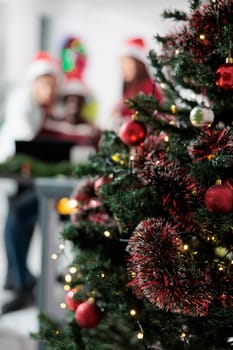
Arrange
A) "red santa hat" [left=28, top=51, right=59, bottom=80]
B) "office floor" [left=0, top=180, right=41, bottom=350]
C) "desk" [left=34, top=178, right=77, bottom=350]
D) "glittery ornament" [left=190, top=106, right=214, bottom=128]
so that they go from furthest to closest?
1. "red santa hat" [left=28, top=51, right=59, bottom=80]
2. "office floor" [left=0, top=180, right=41, bottom=350]
3. "desk" [left=34, top=178, right=77, bottom=350]
4. "glittery ornament" [left=190, top=106, right=214, bottom=128]

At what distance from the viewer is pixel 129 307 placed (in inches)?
45.6

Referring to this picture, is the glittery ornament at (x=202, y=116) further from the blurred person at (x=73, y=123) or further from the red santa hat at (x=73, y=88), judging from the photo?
the red santa hat at (x=73, y=88)

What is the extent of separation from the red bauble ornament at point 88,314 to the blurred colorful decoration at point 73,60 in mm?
3641

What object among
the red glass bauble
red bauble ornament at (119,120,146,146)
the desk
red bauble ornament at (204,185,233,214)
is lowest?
the desk

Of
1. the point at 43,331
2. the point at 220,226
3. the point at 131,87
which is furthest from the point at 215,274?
the point at 131,87

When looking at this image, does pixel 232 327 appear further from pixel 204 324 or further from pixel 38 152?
pixel 38 152

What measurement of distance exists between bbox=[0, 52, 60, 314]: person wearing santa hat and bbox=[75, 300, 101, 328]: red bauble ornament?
1.71 m

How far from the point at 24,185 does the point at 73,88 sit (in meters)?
1.35

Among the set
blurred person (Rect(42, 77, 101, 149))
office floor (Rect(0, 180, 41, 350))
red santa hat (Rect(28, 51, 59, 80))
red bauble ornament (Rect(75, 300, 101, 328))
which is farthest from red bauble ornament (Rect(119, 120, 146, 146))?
red santa hat (Rect(28, 51, 59, 80))

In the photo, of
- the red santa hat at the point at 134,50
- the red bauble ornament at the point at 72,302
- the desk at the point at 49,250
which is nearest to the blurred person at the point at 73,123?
the red santa hat at the point at 134,50

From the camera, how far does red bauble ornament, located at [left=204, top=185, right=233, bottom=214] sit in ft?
3.34

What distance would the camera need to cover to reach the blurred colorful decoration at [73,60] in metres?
4.89

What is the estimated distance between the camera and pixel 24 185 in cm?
321

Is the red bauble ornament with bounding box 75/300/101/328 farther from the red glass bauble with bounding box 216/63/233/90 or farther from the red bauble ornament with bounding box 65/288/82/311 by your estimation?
the red glass bauble with bounding box 216/63/233/90
